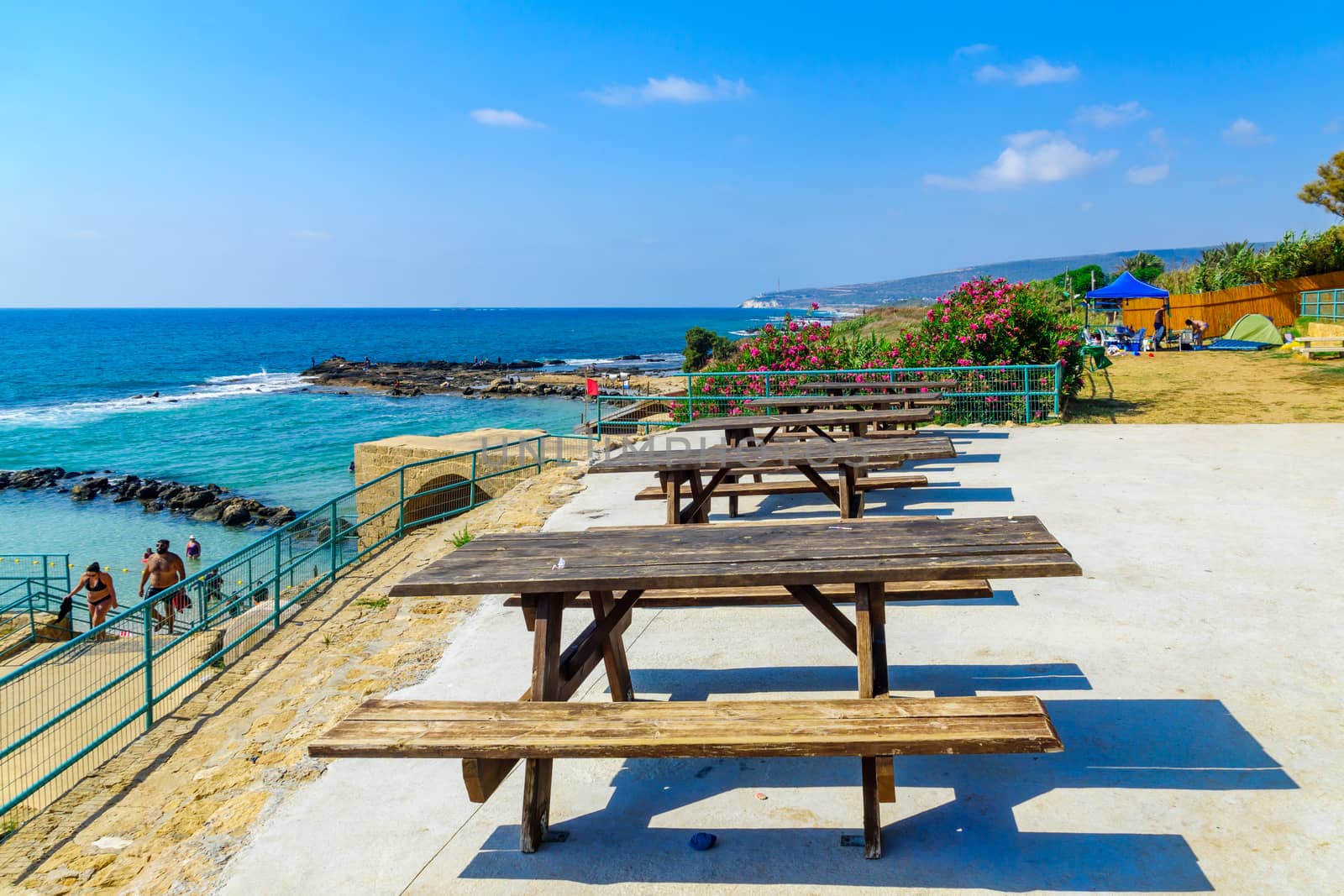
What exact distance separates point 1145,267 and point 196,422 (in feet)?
149

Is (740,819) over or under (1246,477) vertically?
under

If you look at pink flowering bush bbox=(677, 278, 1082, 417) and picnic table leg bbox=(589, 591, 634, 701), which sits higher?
pink flowering bush bbox=(677, 278, 1082, 417)

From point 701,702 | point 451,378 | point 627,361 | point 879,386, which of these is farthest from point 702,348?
point 701,702

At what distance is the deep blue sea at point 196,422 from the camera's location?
78.6 ft

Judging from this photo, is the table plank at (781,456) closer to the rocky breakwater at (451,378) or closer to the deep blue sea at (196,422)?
the deep blue sea at (196,422)

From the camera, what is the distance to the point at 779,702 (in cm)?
318

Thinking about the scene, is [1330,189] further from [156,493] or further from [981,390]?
[156,493]

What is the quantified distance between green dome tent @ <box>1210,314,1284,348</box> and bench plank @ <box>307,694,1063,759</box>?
25.4 metres

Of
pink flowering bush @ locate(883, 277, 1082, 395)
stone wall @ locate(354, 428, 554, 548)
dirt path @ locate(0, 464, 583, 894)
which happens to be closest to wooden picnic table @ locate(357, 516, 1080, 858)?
dirt path @ locate(0, 464, 583, 894)

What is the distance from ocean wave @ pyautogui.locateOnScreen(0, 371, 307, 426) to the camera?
4753 centimetres

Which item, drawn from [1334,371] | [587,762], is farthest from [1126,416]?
[587,762]

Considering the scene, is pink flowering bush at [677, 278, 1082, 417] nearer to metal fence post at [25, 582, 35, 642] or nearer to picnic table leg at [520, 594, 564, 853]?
picnic table leg at [520, 594, 564, 853]

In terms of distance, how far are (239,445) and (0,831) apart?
108 ft

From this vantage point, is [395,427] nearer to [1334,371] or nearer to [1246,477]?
[1334,371]
